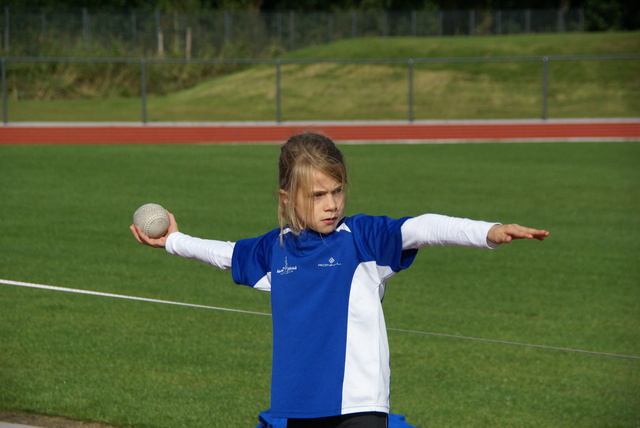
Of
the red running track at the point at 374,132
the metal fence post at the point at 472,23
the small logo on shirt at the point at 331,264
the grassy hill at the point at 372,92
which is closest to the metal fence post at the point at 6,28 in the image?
the grassy hill at the point at 372,92

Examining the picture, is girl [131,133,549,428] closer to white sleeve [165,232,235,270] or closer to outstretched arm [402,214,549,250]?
outstretched arm [402,214,549,250]

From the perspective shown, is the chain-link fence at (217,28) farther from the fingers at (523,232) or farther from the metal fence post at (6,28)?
the fingers at (523,232)

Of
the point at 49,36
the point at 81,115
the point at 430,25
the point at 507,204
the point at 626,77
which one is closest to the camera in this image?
the point at 507,204

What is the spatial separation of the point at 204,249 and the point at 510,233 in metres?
1.31

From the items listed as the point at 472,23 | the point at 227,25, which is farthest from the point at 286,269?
the point at 472,23

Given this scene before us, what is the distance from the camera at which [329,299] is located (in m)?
3.27

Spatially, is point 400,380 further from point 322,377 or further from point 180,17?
point 180,17

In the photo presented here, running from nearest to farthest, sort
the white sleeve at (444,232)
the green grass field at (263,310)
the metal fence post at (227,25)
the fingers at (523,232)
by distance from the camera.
Result: the fingers at (523,232) → the white sleeve at (444,232) → the green grass field at (263,310) → the metal fence post at (227,25)

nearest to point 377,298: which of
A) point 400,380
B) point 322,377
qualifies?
point 322,377

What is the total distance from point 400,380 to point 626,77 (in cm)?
2882

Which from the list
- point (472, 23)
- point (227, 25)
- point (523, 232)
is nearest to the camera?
point (523, 232)

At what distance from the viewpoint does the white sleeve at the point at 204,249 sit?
368 cm

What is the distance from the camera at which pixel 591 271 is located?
9.93 meters

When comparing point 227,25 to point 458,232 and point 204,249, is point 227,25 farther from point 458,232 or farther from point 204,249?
point 458,232
